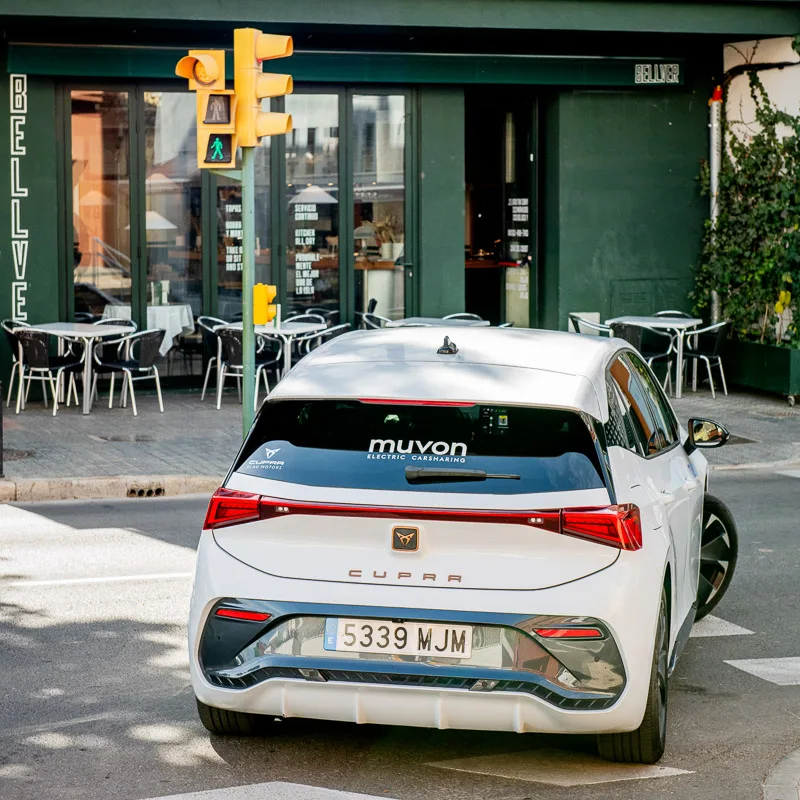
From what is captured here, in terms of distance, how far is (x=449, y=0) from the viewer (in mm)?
16234

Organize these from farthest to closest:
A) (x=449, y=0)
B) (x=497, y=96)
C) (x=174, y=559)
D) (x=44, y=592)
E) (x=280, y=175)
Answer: (x=497, y=96) < (x=280, y=175) < (x=449, y=0) < (x=174, y=559) < (x=44, y=592)

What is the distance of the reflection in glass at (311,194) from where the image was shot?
17.7 meters

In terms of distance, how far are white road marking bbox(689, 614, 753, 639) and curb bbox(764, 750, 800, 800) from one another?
6.09ft

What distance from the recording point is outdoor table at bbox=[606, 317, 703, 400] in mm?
16844

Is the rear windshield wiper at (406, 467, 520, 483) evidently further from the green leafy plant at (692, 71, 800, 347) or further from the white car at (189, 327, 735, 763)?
the green leafy plant at (692, 71, 800, 347)

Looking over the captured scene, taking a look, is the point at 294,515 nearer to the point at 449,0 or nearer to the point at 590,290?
the point at 449,0

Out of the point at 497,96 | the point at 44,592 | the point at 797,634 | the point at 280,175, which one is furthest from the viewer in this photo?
the point at 497,96

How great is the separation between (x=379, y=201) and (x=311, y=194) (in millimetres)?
867

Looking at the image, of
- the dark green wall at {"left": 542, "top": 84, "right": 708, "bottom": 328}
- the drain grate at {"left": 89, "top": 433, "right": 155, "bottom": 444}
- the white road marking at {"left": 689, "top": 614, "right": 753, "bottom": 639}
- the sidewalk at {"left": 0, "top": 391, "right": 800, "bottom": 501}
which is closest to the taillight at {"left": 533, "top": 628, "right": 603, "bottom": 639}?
the white road marking at {"left": 689, "top": 614, "right": 753, "bottom": 639}

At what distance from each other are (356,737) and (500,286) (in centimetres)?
1430

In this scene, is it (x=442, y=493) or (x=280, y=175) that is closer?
(x=442, y=493)

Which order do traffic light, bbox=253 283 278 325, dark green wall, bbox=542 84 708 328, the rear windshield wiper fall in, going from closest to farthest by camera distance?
the rear windshield wiper → traffic light, bbox=253 283 278 325 → dark green wall, bbox=542 84 708 328

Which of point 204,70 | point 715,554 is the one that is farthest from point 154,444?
point 715,554

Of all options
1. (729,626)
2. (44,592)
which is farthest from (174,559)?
(729,626)
